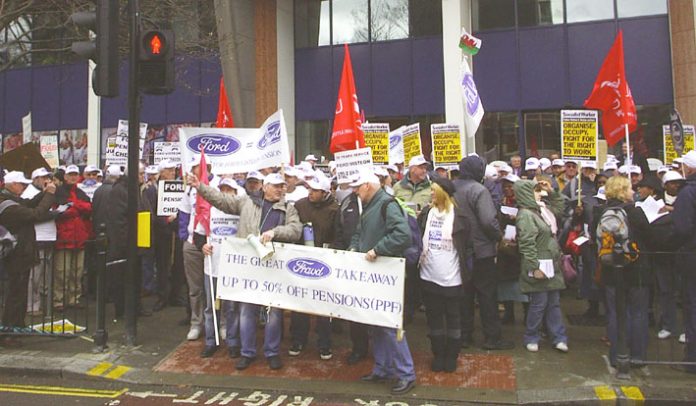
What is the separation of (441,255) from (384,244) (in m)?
0.80

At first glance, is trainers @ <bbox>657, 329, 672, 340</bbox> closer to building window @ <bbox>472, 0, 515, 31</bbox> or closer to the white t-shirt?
the white t-shirt

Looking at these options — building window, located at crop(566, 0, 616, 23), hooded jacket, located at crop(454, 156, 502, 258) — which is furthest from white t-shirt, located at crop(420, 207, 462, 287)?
building window, located at crop(566, 0, 616, 23)

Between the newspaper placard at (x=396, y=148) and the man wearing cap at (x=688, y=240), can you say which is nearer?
the man wearing cap at (x=688, y=240)

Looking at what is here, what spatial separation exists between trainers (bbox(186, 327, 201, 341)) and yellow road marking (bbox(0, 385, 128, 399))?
1.45 m

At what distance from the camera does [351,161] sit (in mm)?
6805

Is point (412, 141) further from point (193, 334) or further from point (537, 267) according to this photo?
point (193, 334)

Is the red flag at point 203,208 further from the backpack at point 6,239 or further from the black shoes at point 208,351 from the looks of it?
the backpack at point 6,239

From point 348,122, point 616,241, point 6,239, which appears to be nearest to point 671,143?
point 616,241

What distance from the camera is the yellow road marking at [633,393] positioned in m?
5.12

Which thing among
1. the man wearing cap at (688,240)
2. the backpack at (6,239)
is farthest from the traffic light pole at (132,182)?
the man wearing cap at (688,240)

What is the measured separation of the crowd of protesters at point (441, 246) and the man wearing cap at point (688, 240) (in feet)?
0.05

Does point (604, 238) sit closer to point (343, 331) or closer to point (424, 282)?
point (424, 282)

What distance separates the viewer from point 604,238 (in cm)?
573

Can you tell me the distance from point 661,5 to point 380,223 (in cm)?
1452
